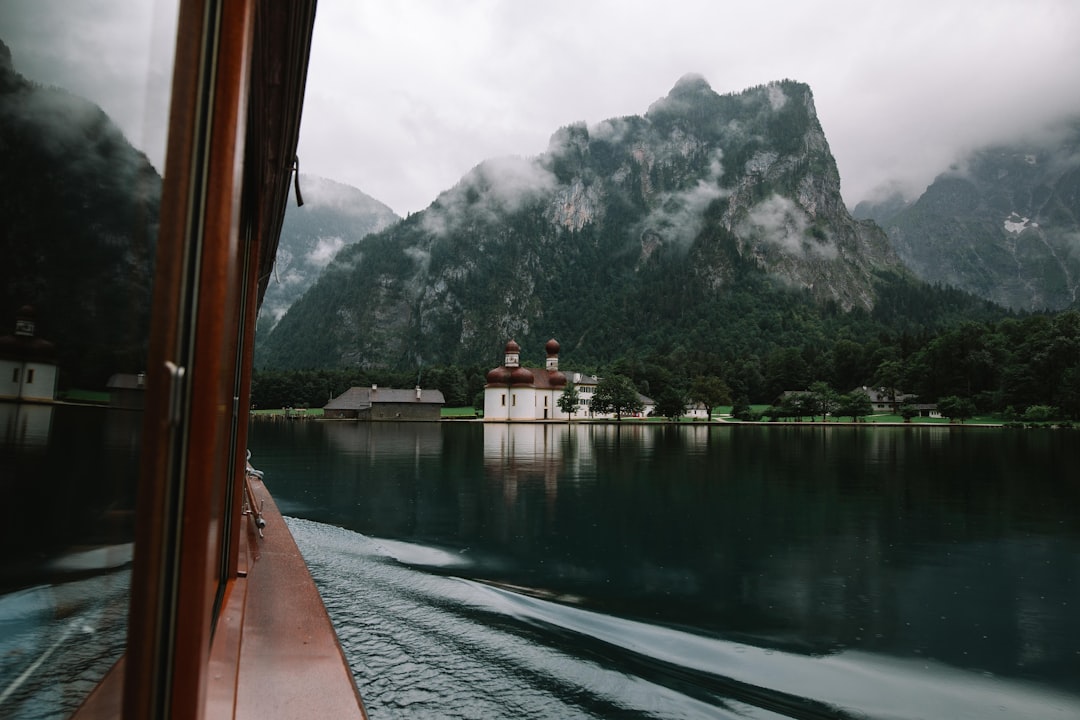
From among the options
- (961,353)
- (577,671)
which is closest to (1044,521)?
(577,671)

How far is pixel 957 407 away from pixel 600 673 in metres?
67.4

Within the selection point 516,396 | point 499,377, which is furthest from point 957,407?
point 499,377

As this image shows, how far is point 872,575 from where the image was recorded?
722 centimetres

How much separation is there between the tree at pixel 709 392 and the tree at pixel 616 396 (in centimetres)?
596

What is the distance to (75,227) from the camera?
91cm

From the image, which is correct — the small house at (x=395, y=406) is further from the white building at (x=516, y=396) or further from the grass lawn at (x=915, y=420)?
the grass lawn at (x=915, y=420)

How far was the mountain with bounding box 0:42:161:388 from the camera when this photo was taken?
2.56ft

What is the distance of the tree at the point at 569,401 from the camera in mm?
70500

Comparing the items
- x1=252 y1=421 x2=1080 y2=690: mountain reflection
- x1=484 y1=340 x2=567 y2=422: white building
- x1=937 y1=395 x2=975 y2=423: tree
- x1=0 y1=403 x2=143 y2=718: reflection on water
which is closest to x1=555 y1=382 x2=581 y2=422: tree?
x1=484 y1=340 x2=567 y2=422: white building

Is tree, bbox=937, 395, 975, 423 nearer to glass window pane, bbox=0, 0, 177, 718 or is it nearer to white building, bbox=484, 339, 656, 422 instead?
white building, bbox=484, 339, 656, 422

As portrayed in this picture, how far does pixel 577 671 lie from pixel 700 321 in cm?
12397

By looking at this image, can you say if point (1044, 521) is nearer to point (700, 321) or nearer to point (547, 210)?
point (700, 321)

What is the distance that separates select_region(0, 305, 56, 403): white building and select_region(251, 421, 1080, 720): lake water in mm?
3060

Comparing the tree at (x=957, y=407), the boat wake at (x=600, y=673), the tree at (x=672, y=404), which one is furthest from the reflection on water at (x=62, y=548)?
the tree at (x=957, y=407)
